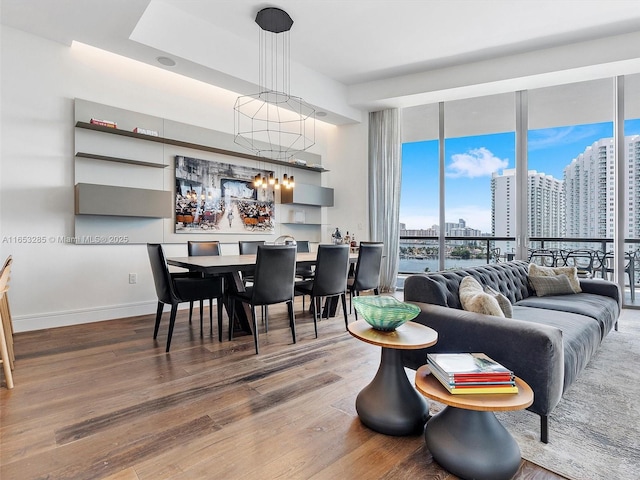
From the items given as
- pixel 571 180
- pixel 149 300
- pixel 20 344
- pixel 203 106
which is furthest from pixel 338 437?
pixel 571 180

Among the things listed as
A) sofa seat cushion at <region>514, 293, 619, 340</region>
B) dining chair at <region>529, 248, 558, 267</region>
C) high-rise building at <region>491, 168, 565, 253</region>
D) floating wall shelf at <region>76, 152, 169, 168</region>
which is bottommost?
sofa seat cushion at <region>514, 293, 619, 340</region>

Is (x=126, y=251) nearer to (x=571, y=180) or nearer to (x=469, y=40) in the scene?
(x=469, y=40)

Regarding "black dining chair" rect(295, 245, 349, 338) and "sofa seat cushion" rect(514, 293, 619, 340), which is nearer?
"sofa seat cushion" rect(514, 293, 619, 340)

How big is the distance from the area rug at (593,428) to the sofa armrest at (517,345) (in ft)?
0.59

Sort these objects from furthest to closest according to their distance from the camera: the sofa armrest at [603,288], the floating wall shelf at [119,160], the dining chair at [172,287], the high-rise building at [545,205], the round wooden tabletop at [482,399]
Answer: the high-rise building at [545,205] < the floating wall shelf at [119,160] < the sofa armrest at [603,288] < the dining chair at [172,287] < the round wooden tabletop at [482,399]

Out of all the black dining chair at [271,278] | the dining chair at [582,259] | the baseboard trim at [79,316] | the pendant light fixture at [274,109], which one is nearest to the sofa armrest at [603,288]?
the dining chair at [582,259]

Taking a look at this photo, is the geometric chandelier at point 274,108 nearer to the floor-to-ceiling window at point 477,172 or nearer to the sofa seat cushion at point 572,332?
the floor-to-ceiling window at point 477,172

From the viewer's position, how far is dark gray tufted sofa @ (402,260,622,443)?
1.63m

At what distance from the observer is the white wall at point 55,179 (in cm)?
337

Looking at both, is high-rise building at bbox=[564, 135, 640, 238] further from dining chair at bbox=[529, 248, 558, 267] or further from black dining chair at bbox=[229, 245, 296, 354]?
black dining chair at bbox=[229, 245, 296, 354]

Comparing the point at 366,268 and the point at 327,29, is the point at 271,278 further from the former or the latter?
the point at 327,29

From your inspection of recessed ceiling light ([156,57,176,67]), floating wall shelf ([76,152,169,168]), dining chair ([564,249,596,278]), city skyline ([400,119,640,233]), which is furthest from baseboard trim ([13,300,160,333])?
dining chair ([564,249,596,278])

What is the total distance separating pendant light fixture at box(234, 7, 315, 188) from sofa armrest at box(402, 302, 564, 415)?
9.71ft

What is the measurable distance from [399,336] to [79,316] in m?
3.62
